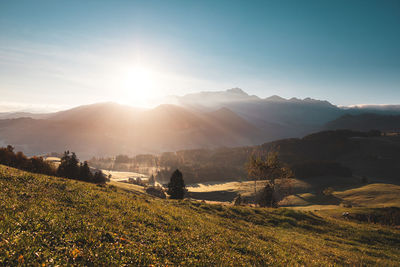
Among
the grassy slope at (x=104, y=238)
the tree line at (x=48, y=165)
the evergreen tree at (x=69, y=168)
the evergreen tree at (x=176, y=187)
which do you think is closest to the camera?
the grassy slope at (x=104, y=238)

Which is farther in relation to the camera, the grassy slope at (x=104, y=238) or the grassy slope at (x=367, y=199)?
the grassy slope at (x=367, y=199)

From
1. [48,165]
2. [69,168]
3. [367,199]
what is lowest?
[367,199]

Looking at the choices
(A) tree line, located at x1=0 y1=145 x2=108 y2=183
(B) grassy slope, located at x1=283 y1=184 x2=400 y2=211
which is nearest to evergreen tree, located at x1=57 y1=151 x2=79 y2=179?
(A) tree line, located at x1=0 y1=145 x2=108 y2=183

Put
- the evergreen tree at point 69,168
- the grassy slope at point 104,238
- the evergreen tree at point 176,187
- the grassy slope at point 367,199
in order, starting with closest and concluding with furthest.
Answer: the grassy slope at point 104,238 < the evergreen tree at point 176,187 < the evergreen tree at point 69,168 < the grassy slope at point 367,199

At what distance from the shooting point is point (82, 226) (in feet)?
33.5

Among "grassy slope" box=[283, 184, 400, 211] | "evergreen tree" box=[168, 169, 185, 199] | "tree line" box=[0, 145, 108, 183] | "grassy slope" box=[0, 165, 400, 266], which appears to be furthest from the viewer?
"grassy slope" box=[283, 184, 400, 211]

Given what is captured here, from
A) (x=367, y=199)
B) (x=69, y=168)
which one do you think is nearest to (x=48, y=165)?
(x=69, y=168)

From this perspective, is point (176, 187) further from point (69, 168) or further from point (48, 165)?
point (48, 165)

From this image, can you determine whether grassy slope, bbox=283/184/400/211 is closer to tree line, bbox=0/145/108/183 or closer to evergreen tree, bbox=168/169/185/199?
Result: evergreen tree, bbox=168/169/185/199

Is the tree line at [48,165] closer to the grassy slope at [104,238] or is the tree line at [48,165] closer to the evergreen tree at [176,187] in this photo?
the evergreen tree at [176,187]

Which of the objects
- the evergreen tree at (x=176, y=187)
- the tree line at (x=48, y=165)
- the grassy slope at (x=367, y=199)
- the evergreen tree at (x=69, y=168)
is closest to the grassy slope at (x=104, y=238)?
the evergreen tree at (x=176, y=187)

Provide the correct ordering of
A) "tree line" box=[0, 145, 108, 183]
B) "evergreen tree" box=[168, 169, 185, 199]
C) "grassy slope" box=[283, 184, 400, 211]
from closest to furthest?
"tree line" box=[0, 145, 108, 183], "evergreen tree" box=[168, 169, 185, 199], "grassy slope" box=[283, 184, 400, 211]

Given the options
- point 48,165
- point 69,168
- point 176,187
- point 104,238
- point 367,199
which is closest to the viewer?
point 104,238

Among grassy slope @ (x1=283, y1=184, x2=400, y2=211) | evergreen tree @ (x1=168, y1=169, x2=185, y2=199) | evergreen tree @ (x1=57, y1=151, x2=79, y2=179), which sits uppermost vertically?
evergreen tree @ (x1=57, y1=151, x2=79, y2=179)
